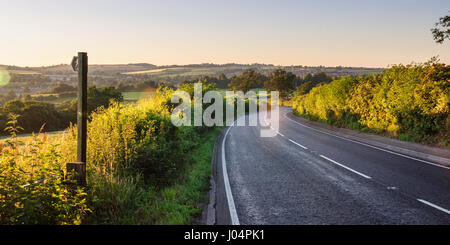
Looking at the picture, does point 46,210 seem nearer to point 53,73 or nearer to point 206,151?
point 206,151

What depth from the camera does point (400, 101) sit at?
597 inches

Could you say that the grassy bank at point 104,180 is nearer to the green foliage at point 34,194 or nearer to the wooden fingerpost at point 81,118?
the green foliage at point 34,194

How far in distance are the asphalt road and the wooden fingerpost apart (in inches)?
111

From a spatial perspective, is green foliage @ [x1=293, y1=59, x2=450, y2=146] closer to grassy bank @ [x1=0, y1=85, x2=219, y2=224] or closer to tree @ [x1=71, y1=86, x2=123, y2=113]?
grassy bank @ [x1=0, y1=85, x2=219, y2=224]

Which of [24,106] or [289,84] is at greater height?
[289,84]

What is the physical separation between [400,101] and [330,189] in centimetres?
1111

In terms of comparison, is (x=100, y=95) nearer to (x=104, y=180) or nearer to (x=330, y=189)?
(x=104, y=180)

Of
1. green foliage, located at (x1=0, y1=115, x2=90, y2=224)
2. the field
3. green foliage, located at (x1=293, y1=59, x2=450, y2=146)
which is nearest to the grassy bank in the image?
green foliage, located at (x1=0, y1=115, x2=90, y2=224)

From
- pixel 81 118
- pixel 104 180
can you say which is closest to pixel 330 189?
pixel 104 180

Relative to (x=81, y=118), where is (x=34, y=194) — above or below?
below

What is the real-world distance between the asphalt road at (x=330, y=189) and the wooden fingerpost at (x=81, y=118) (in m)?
2.82
